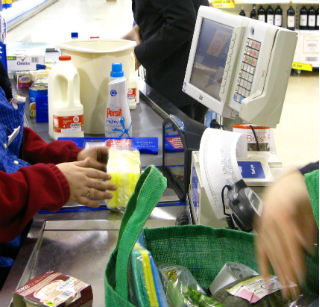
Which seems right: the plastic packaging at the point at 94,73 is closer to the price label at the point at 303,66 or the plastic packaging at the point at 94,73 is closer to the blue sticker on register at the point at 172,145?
the blue sticker on register at the point at 172,145

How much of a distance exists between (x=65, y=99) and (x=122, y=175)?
0.65m

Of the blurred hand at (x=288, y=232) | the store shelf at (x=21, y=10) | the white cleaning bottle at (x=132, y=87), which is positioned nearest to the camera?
the blurred hand at (x=288, y=232)

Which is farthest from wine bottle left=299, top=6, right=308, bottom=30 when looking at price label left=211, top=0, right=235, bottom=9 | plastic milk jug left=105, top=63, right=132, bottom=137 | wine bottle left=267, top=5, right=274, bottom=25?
plastic milk jug left=105, top=63, right=132, bottom=137

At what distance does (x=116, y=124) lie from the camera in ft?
6.38

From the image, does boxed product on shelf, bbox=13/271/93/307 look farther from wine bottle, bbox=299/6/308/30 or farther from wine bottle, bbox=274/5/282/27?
wine bottle, bbox=299/6/308/30

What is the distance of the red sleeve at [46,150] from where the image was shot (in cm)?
172

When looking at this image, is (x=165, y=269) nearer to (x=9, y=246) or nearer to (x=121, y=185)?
(x=121, y=185)

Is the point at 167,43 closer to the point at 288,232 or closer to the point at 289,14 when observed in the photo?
the point at 288,232

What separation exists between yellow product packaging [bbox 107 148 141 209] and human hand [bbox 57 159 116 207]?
20 millimetres

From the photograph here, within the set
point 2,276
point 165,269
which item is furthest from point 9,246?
point 165,269

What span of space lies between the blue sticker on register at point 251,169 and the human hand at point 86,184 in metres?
0.36

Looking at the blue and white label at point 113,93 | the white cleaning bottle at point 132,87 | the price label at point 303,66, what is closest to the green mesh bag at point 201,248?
the blue and white label at point 113,93

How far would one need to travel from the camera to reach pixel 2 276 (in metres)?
1.38

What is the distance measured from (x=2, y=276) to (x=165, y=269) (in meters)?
0.57
